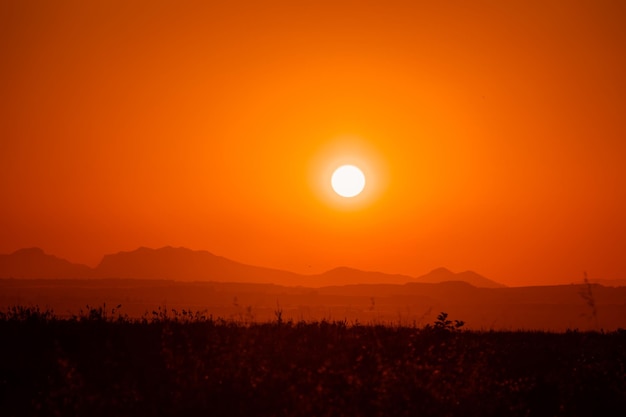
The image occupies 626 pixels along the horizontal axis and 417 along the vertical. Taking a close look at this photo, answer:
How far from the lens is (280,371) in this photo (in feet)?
32.5

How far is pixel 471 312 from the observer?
295 feet

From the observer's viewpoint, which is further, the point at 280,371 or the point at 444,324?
the point at 444,324

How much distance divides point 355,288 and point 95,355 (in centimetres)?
12659

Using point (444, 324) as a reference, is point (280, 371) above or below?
below

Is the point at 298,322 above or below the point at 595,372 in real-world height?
above

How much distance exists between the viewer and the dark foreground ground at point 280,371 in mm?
8773

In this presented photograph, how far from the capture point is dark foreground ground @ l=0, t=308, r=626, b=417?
8.77 meters

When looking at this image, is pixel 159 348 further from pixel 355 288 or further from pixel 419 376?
pixel 355 288

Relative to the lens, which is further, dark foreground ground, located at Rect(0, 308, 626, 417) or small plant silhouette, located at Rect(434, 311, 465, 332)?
small plant silhouette, located at Rect(434, 311, 465, 332)

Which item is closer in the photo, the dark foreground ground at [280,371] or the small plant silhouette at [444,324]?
the dark foreground ground at [280,371]

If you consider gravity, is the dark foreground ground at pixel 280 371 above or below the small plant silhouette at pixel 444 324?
below

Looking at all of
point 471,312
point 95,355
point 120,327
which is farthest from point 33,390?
point 471,312

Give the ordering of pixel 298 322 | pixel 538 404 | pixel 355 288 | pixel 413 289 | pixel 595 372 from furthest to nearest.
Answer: pixel 355 288 < pixel 413 289 < pixel 298 322 < pixel 595 372 < pixel 538 404

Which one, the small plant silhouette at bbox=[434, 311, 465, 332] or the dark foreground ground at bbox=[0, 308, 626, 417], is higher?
the small plant silhouette at bbox=[434, 311, 465, 332]
